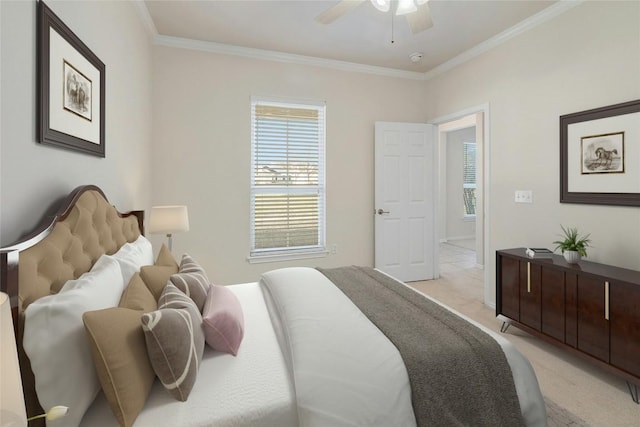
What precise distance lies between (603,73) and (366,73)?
242 centimetres

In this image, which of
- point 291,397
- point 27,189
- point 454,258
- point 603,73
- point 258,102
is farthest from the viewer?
point 454,258

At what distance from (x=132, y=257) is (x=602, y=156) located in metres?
3.38

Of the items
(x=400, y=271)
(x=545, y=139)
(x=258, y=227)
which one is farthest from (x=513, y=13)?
(x=258, y=227)

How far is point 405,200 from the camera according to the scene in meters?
4.24

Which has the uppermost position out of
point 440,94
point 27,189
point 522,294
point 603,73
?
point 440,94

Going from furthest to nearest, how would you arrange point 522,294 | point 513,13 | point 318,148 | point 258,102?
point 318,148 → point 258,102 → point 513,13 → point 522,294

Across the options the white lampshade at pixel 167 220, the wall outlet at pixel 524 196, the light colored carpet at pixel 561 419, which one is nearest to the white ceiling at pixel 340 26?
the wall outlet at pixel 524 196

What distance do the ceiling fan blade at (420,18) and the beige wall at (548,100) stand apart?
150 centimetres

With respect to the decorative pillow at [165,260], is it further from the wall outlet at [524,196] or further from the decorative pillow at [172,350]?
the wall outlet at [524,196]

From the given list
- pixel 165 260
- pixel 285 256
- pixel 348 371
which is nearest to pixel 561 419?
pixel 348 371

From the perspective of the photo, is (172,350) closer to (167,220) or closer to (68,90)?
(68,90)

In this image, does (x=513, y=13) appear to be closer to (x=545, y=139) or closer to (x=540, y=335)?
(x=545, y=139)

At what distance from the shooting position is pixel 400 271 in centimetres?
425

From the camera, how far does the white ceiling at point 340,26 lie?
2.74m
